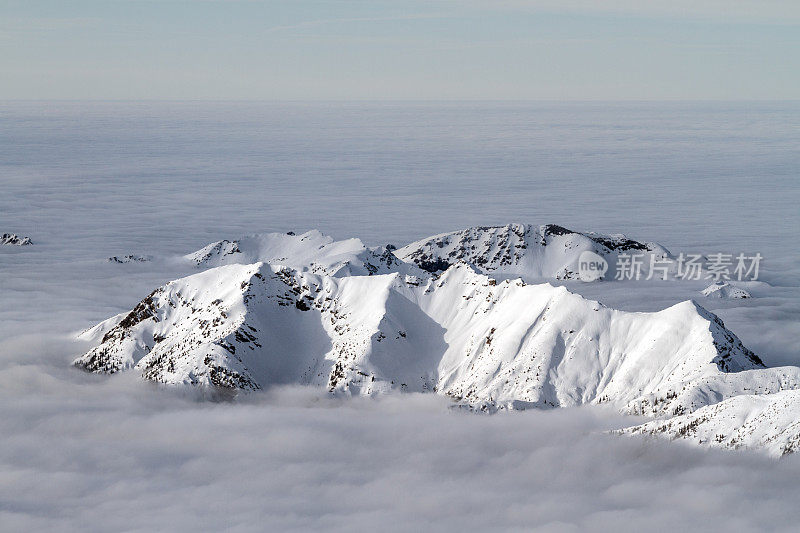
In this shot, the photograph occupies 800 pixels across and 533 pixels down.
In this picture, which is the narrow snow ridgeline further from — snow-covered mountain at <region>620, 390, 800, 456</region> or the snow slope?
snow-covered mountain at <region>620, 390, 800, 456</region>

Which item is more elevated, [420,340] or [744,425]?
[744,425]

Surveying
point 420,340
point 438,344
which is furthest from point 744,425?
point 420,340

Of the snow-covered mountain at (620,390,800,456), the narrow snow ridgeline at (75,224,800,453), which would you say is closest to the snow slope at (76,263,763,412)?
the narrow snow ridgeline at (75,224,800,453)

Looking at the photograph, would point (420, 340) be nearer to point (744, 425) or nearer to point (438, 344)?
point (438, 344)

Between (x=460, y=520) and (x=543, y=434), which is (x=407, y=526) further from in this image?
(x=543, y=434)

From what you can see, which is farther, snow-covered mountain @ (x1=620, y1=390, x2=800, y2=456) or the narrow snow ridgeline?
the narrow snow ridgeline

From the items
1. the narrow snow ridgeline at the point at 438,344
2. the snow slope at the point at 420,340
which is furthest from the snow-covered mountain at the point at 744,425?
the snow slope at the point at 420,340

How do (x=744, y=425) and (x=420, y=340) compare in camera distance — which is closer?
(x=744, y=425)

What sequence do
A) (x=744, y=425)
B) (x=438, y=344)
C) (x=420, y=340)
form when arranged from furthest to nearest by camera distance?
(x=420, y=340), (x=438, y=344), (x=744, y=425)
